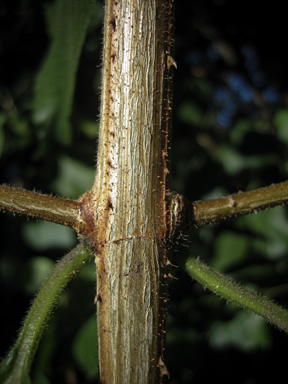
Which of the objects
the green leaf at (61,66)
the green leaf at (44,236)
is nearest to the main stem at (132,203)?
the green leaf at (61,66)

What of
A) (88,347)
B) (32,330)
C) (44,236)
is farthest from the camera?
(44,236)

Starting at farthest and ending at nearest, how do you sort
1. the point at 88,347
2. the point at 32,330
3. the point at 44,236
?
the point at 44,236, the point at 88,347, the point at 32,330

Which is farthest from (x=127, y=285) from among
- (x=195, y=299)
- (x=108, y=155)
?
(x=195, y=299)

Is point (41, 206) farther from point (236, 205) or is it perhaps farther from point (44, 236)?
point (44, 236)

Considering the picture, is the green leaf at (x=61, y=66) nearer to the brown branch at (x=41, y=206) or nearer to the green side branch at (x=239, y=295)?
the brown branch at (x=41, y=206)

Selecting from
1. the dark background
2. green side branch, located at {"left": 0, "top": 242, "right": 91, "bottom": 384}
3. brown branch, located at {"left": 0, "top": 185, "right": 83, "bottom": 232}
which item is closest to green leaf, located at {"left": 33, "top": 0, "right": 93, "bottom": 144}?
the dark background

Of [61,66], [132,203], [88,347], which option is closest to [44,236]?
[88,347]

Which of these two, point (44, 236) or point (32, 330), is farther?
point (44, 236)
